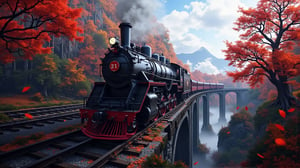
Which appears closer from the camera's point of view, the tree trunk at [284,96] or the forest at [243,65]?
the forest at [243,65]

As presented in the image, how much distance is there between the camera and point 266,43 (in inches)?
474

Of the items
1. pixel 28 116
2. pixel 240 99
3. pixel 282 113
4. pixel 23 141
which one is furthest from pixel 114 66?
pixel 240 99

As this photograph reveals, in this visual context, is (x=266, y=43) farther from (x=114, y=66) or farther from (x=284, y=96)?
(x=114, y=66)

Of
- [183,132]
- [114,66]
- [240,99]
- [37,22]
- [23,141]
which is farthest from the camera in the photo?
[240,99]

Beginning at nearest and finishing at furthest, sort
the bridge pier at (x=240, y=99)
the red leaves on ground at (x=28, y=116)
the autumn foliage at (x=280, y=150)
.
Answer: the autumn foliage at (x=280, y=150) < the red leaves on ground at (x=28, y=116) < the bridge pier at (x=240, y=99)

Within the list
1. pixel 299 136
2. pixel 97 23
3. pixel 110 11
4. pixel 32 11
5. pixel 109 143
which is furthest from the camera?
pixel 110 11

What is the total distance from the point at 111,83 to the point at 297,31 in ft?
40.9

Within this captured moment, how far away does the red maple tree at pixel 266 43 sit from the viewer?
10.8m

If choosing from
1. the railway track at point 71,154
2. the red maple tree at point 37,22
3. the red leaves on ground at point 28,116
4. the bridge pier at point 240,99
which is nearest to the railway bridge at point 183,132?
the railway track at point 71,154

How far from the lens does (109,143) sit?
5.04m

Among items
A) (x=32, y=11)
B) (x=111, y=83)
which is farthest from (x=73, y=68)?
(x=111, y=83)

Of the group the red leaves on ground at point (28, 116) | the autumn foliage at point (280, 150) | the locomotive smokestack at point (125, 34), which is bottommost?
the autumn foliage at point (280, 150)

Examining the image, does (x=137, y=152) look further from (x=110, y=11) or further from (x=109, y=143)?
(x=110, y=11)

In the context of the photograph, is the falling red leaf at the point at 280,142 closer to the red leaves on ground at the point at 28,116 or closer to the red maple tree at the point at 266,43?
the red maple tree at the point at 266,43
